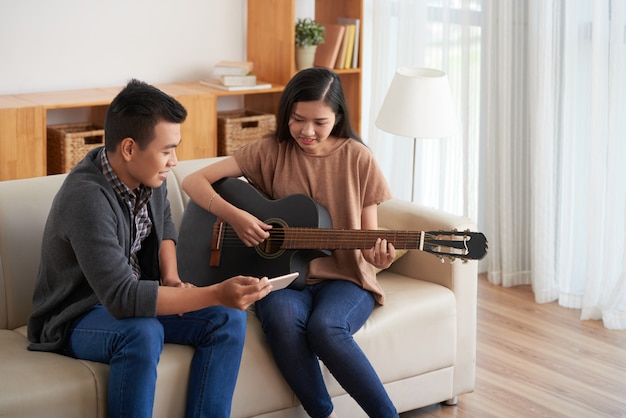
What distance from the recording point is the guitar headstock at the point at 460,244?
241 centimetres

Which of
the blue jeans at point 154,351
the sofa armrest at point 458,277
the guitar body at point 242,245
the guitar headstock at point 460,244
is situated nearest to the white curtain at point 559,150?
the sofa armrest at point 458,277

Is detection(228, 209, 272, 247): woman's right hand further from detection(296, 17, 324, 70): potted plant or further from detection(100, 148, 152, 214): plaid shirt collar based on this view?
detection(296, 17, 324, 70): potted plant

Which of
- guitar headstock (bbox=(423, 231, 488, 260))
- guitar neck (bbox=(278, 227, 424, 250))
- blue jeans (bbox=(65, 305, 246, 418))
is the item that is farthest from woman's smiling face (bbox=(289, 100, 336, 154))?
blue jeans (bbox=(65, 305, 246, 418))

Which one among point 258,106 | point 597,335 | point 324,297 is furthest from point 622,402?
point 258,106

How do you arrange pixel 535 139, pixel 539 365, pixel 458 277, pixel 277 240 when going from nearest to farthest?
pixel 277 240
pixel 458 277
pixel 539 365
pixel 535 139

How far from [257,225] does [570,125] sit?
1.67m

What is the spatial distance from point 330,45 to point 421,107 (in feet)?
3.94

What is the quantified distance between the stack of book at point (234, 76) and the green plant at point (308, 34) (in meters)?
0.26

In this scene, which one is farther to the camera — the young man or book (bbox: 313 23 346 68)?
book (bbox: 313 23 346 68)

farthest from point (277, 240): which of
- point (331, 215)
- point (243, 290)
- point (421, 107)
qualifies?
point (421, 107)

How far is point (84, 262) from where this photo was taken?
82.9 inches

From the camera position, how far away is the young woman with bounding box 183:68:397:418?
2381 millimetres

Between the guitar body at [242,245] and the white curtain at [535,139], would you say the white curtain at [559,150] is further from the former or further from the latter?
the guitar body at [242,245]

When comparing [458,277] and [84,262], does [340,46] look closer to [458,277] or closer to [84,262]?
[458,277]
